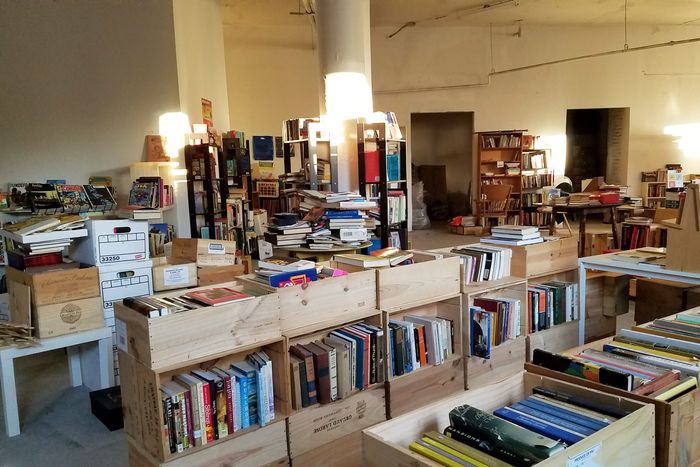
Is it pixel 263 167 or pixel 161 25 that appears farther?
pixel 263 167

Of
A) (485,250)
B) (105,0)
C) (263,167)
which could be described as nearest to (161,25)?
(105,0)

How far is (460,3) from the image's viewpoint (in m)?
9.73

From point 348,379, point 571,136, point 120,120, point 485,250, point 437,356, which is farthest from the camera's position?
point 571,136

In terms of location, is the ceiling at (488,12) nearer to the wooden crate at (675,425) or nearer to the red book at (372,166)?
the red book at (372,166)

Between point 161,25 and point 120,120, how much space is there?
1.27 m

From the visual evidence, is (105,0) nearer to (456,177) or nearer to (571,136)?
(456,177)

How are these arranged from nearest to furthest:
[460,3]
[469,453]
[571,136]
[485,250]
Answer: [469,453] < [485,250] < [460,3] < [571,136]

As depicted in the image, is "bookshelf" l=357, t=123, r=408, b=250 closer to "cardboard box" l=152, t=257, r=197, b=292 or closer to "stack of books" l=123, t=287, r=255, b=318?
"cardboard box" l=152, t=257, r=197, b=292

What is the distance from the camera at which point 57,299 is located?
10.8ft

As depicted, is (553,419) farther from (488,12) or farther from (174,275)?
(488,12)

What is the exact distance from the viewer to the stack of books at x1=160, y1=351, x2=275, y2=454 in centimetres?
220

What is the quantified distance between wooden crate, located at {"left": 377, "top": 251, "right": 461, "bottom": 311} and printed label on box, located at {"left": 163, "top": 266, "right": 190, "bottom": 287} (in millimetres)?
1799

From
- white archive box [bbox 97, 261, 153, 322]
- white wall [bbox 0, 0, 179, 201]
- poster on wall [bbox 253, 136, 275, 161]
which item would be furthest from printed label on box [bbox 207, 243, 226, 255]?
poster on wall [bbox 253, 136, 275, 161]

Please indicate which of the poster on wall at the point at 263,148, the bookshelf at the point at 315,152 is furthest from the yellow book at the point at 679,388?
the poster on wall at the point at 263,148
